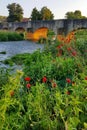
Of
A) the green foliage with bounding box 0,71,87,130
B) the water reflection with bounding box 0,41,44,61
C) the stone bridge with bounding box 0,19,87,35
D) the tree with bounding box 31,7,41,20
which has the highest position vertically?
the green foliage with bounding box 0,71,87,130

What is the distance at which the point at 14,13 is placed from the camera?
80500 millimetres

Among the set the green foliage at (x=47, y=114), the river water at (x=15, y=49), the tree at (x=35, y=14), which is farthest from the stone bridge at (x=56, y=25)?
the green foliage at (x=47, y=114)

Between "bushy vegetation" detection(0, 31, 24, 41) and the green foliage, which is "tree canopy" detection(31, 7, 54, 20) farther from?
the green foliage

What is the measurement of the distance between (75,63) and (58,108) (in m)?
3.47

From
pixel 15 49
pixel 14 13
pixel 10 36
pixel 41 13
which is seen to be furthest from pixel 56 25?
pixel 14 13

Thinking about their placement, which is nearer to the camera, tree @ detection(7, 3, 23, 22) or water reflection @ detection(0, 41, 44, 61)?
water reflection @ detection(0, 41, 44, 61)

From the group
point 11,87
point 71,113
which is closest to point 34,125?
point 71,113

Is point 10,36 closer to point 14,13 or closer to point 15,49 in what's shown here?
point 15,49

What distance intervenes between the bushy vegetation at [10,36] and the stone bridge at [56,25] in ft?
9.83

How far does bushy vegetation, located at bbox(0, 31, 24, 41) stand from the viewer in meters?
55.3

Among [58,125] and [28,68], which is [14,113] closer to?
[58,125]

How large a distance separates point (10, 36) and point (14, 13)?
2477 cm

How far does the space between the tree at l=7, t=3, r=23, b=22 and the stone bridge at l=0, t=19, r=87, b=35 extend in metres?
10.6

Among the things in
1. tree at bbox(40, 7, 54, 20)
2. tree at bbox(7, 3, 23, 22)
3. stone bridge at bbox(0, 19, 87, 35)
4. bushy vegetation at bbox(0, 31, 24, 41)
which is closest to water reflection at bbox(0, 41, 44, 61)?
stone bridge at bbox(0, 19, 87, 35)
